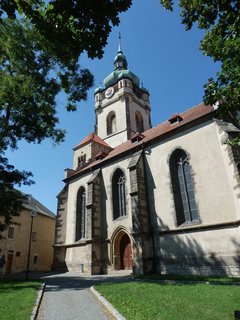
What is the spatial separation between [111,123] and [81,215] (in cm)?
1476

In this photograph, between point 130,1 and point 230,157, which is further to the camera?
point 230,157

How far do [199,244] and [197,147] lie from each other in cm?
600

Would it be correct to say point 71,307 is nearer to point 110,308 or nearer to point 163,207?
point 110,308

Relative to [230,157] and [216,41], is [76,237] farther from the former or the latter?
[216,41]

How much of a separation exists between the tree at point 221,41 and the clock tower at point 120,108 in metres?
21.2

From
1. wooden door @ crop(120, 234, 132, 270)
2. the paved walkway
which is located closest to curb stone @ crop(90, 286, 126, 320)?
the paved walkway

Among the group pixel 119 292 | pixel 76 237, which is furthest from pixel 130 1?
pixel 76 237

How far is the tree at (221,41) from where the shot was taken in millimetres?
8000

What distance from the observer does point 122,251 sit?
19266 mm

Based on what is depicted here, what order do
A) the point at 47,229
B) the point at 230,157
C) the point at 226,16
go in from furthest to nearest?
the point at 47,229 → the point at 230,157 → the point at 226,16

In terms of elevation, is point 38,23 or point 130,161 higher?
point 130,161

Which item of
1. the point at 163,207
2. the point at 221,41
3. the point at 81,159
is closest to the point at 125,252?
the point at 163,207

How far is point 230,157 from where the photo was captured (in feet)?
46.1

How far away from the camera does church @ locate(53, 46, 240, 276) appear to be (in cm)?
1400
